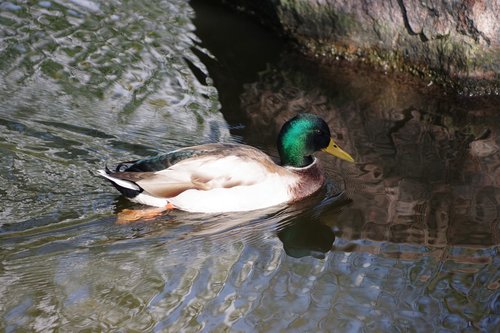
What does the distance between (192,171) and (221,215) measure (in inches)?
14.2

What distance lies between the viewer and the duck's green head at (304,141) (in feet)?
20.3

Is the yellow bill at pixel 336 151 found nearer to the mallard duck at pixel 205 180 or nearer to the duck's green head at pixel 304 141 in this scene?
the duck's green head at pixel 304 141

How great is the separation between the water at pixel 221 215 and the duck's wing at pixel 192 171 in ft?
0.66

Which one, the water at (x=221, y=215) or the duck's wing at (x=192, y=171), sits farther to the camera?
the duck's wing at (x=192, y=171)

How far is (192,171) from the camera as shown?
582cm

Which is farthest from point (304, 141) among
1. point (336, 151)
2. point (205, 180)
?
point (205, 180)

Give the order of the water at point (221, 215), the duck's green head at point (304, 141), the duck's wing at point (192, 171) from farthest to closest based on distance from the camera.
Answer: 1. the duck's green head at point (304, 141)
2. the duck's wing at point (192, 171)
3. the water at point (221, 215)

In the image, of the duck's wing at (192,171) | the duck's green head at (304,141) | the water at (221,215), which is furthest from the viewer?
the duck's green head at (304,141)

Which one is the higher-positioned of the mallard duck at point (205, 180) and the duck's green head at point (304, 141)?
the duck's green head at point (304, 141)

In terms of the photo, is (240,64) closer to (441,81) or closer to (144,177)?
(441,81)

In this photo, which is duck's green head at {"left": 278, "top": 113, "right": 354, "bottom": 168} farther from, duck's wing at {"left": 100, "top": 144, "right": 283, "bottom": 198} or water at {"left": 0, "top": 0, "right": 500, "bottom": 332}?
→ duck's wing at {"left": 100, "top": 144, "right": 283, "bottom": 198}

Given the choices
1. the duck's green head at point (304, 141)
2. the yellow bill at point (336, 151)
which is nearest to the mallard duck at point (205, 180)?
the duck's green head at point (304, 141)

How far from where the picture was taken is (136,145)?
6.41 m

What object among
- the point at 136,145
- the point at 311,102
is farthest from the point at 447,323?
the point at 311,102
